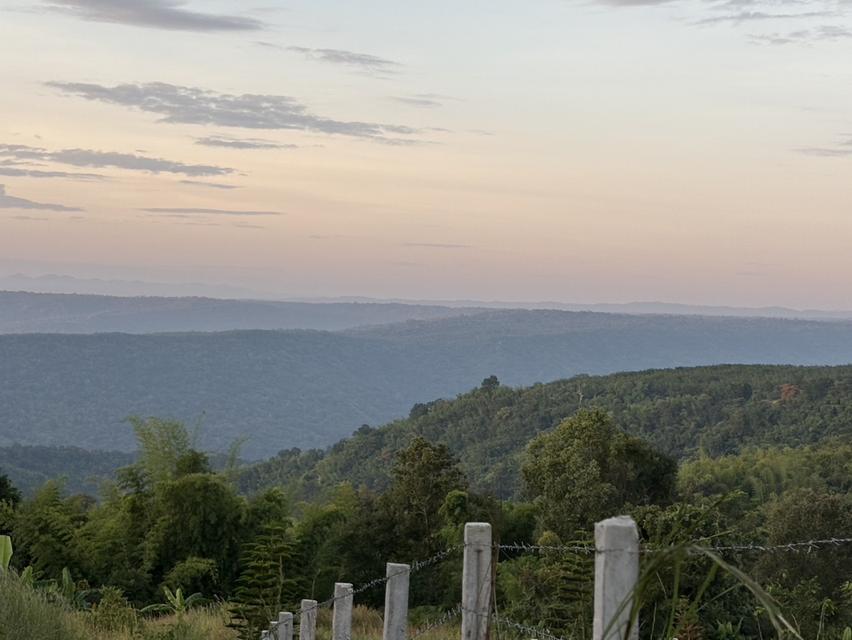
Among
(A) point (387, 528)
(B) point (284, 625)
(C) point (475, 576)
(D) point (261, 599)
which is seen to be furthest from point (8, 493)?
(C) point (475, 576)

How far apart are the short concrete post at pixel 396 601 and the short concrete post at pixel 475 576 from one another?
746 millimetres

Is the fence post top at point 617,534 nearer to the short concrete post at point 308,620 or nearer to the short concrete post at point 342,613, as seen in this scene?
the short concrete post at point 342,613

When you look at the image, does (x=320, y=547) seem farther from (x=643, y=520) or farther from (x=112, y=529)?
(x=643, y=520)

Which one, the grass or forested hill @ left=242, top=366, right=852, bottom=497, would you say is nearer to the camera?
the grass

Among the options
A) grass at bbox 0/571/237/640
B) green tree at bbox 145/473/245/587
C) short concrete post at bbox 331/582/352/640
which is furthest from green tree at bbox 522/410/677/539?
short concrete post at bbox 331/582/352/640

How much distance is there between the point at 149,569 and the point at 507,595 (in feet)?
24.8

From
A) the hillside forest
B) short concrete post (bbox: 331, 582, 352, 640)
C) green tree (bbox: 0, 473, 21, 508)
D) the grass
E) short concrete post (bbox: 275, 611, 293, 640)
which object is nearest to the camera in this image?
short concrete post (bbox: 331, 582, 352, 640)

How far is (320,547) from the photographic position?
26781 mm

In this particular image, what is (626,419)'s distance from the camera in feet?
273

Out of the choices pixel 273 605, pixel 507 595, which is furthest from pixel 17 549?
pixel 273 605

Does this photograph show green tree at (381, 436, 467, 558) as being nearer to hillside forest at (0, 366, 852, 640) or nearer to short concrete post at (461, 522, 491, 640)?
hillside forest at (0, 366, 852, 640)

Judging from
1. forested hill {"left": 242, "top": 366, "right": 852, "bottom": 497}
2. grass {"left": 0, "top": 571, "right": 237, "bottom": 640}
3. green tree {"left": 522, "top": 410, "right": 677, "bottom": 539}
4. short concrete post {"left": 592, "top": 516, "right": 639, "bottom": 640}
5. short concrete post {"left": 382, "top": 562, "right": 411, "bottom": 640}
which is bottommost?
forested hill {"left": 242, "top": 366, "right": 852, "bottom": 497}

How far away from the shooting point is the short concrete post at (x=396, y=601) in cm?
659

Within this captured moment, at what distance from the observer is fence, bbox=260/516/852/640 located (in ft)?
11.0
